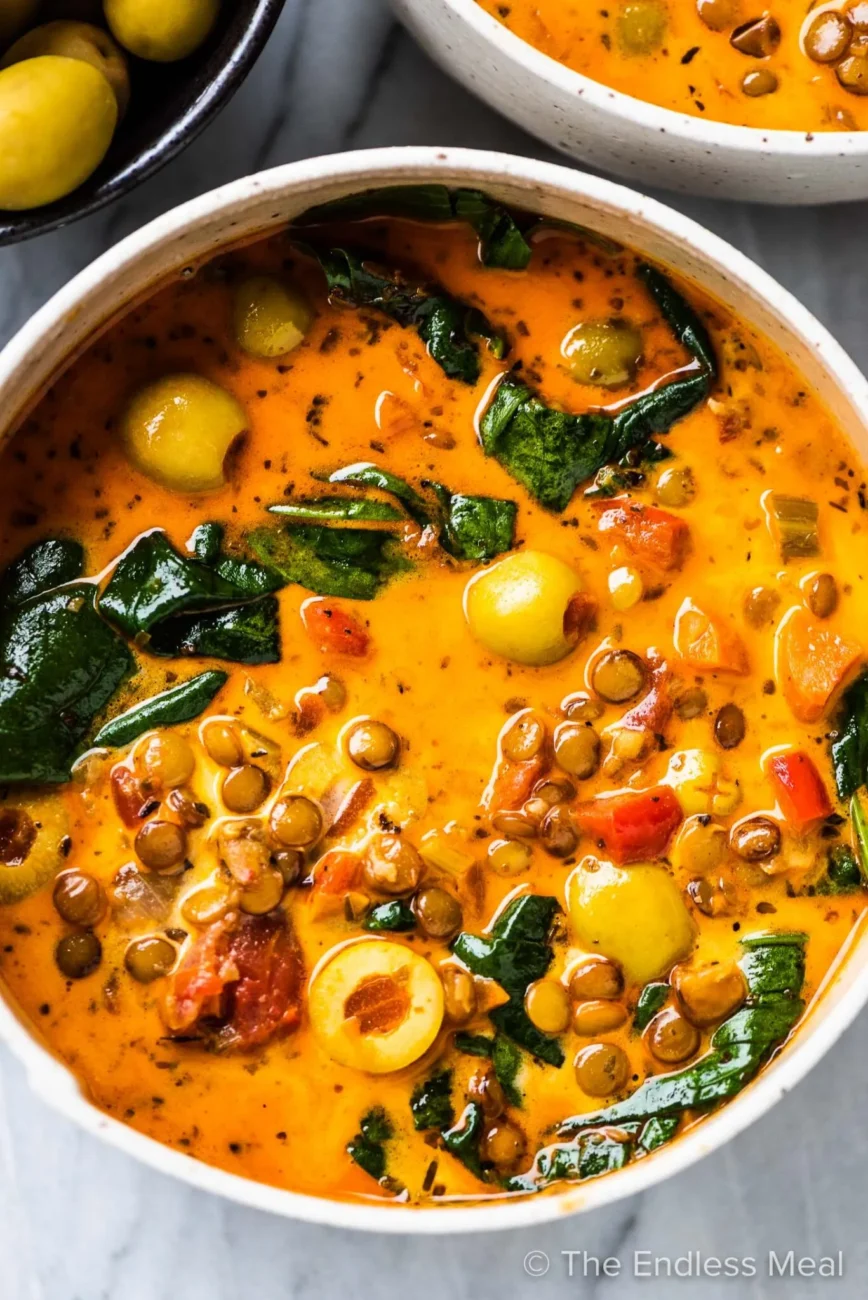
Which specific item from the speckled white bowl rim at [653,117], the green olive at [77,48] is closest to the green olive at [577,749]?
the speckled white bowl rim at [653,117]

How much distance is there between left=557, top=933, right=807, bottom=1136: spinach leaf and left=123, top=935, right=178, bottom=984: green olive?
0.59 metres

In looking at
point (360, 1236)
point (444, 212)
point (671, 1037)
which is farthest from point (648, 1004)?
point (444, 212)

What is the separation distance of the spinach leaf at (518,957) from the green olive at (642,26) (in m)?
1.16

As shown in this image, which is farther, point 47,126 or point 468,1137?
point 468,1137

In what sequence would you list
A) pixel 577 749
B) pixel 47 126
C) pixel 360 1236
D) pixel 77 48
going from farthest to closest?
pixel 360 1236
pixel 577 749
pixel 77 48
pixel 47 126

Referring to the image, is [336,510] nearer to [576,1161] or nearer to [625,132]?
[625,132]

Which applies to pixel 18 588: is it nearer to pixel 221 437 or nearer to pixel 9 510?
pixel 9 510

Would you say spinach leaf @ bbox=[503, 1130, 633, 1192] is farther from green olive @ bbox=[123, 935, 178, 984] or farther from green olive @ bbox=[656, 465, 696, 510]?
green olive @ bbox=[656, 465, 696, 510]

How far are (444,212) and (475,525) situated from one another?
414 millimetres

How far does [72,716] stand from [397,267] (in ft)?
2.46

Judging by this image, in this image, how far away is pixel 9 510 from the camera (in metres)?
1.84

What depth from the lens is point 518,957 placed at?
1885 mm

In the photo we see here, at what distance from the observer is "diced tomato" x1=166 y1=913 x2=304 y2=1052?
1.85m

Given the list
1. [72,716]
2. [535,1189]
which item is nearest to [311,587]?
[72,716]
